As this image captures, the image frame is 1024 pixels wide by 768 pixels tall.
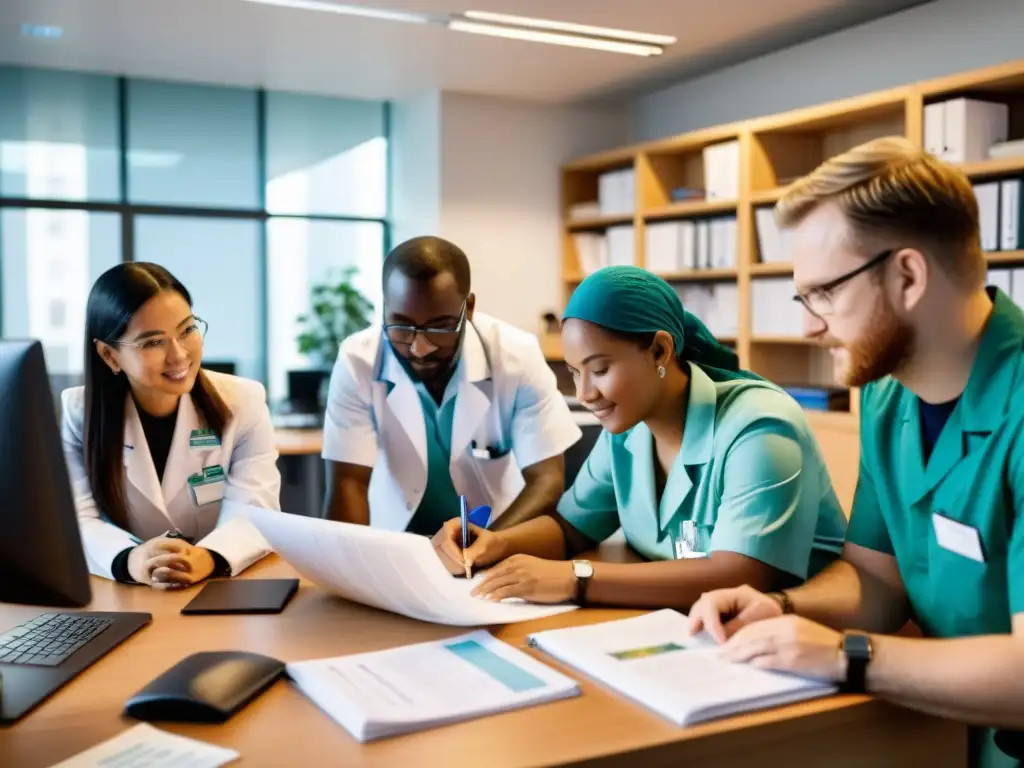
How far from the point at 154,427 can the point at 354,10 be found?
9.57 ft

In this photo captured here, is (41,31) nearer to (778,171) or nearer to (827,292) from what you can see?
(778,171)

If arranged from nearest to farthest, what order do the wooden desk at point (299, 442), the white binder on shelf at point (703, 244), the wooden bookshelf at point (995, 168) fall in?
the wooden bookshelf at point (995, 168) → the wooden desk at point (299, 442) → the white binder on shelf at point (703, 244)

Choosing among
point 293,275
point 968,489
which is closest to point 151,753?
point 968,489

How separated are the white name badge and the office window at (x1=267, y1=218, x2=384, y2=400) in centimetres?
517

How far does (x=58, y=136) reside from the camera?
5.74 meters

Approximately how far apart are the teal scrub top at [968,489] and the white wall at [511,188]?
15.8 ft

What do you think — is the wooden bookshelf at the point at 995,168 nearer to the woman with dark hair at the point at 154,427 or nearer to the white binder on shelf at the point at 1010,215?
the white binder on shelf at the point at 1010,215

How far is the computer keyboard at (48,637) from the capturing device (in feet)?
4.37

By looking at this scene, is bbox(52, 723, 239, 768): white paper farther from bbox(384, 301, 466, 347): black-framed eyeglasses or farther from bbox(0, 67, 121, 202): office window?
bbox(0, 67, 121, 202): office window

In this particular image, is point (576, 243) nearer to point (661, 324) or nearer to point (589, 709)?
point (661, 324)

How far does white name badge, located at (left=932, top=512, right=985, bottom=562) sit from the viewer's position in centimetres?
131

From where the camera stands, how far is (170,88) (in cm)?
594

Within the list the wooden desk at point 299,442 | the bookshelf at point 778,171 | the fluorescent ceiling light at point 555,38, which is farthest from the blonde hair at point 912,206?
the fluorescent ceiling light at point 555,38

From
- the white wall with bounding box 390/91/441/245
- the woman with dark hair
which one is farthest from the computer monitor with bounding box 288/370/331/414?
the woman with dark hair
